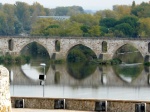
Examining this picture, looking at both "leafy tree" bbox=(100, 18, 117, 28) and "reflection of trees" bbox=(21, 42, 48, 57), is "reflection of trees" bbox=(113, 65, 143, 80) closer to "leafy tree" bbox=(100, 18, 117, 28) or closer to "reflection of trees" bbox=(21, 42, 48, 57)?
"reflection of trees" bbox=(21, 42, 48, 57)

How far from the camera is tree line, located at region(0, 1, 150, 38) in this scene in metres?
64.6

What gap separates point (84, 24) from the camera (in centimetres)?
7425

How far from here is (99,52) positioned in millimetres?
55219

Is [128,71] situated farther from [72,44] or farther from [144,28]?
[144,28]

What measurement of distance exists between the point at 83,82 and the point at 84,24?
34.7m

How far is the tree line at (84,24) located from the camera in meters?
64.6

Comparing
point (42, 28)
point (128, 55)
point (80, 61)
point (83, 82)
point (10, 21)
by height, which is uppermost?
point (10, 21)

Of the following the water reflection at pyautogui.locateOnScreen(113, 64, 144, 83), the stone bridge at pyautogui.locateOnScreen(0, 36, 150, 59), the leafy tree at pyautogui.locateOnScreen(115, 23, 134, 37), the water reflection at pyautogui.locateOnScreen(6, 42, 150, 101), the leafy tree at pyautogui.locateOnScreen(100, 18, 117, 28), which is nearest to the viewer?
the water reflection at pyautogui.locateOnScreen(6, 42, 150, 101)

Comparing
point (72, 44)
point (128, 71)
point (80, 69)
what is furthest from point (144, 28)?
point (128, 71)

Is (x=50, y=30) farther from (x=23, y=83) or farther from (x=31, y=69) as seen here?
(x=23, y=83)

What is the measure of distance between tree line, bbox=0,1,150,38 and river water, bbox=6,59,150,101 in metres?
12.5

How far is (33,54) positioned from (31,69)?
1473 centimetres

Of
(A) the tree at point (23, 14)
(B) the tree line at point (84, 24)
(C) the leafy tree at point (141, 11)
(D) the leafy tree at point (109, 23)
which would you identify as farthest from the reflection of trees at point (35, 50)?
(A) the tree at point (23, 14)

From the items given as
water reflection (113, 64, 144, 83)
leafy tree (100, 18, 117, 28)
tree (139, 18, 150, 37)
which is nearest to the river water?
water reflection (113, 64, 144, 83)
